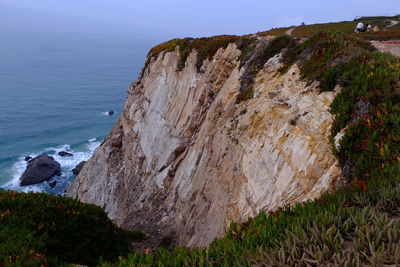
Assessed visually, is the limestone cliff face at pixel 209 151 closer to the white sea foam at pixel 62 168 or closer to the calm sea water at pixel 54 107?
the white sea foam at pixel 62 168

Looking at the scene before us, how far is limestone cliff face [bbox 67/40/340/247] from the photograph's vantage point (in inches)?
453

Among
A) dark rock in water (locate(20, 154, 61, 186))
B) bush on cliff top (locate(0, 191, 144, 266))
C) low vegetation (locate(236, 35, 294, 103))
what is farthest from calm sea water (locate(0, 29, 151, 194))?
low vegetation (locate(236, 35, 294, 103))

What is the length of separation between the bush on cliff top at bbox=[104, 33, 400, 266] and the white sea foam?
5143 cm

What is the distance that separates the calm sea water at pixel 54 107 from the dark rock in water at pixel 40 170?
1.31 metres

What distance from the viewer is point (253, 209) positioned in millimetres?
12625

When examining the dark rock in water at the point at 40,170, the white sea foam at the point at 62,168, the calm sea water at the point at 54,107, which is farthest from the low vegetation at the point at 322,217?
the dark rock in water at the point at 40,170

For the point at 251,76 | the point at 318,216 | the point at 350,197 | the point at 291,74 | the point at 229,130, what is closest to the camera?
the point at 318,216

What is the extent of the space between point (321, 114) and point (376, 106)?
214 centimetres

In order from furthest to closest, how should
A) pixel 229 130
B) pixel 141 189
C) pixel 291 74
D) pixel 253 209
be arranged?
1. pixel 141 189
2. pixel 229 130
3. pixel 291 74
4. pixel 253 209

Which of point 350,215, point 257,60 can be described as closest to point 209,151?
point 257,60

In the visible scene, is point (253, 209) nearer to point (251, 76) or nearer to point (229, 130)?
point (229, 130)

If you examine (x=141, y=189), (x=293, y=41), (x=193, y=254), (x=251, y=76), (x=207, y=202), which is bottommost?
(x=141, y=189)

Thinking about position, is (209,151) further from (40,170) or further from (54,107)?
(54,107)

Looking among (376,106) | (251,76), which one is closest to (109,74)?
(251,76)
